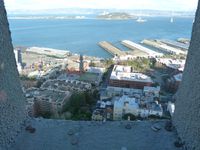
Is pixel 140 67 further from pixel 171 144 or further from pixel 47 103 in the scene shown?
pixel 171 144

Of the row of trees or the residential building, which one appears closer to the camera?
the row of trees

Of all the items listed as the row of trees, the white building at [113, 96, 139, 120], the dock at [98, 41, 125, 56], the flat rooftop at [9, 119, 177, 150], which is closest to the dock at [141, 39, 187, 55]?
the dock at [98, 41, 125, 56]

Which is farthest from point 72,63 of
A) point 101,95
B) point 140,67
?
point 101,95

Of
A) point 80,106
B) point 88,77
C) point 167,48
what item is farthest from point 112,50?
point 80,106

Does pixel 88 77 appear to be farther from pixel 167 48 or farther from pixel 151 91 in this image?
pixel 167 48

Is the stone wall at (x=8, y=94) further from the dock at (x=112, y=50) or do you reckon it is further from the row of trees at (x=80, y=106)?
the dock at (x=112, y=50)

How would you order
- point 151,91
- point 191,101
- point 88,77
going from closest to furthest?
1. point 191,101
2. point 151,91
3. point 88,77

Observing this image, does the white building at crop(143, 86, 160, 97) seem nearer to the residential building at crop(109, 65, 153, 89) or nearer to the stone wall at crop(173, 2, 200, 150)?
the residential building at crop(109, 65, 153, 89)
